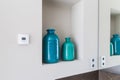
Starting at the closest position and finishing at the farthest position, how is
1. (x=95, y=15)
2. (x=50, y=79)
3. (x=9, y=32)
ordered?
(x=9, y=32) < (x=50, y=79) < (x=95, y=15)

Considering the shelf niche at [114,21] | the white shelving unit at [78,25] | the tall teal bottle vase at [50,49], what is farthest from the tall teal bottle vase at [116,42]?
the tall teal bottle vase at [50,49]

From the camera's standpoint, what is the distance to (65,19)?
115 cm

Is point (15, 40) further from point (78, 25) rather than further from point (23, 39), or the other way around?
point (78, 25)

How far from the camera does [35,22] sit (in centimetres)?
79

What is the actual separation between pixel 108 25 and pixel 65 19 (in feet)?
1.49

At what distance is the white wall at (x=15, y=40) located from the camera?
688 millimetres

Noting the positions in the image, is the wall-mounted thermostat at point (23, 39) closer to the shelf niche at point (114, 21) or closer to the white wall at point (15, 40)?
the white wall at point (15, 40)

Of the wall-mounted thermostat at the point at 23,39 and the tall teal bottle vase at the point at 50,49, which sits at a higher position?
the wall-mounted thermostat at the point at 23,39

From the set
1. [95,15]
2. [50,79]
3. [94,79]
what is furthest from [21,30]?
[94,79]

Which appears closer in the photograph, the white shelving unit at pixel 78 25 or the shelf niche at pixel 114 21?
the white shelving unit at pixel 78 25

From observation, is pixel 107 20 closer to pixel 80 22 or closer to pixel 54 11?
pixel 80 22

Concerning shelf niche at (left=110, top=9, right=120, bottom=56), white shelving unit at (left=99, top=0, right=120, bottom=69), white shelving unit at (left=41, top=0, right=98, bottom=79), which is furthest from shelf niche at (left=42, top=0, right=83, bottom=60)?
shelf niche at (left=110, top=9, right=120, bottom=56)

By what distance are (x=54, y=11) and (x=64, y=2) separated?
12 cm

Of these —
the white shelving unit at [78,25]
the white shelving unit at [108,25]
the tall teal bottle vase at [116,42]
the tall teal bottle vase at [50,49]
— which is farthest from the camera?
the tall teal bottle vase at [116,42]
